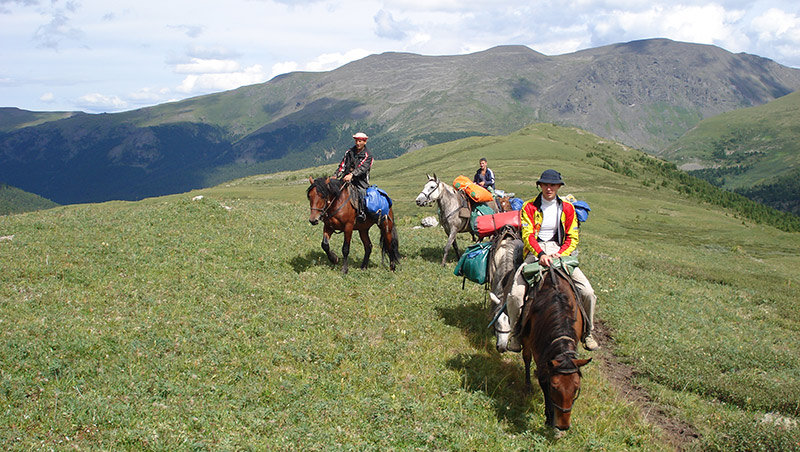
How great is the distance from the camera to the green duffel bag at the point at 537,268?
9.46 meters

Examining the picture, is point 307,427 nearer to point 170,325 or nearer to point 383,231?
point 170,325

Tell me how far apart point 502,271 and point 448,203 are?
945cm

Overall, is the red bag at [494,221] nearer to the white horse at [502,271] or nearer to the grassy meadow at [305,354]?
the white horse at [502,271]

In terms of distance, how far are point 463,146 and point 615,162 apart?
2696 inches

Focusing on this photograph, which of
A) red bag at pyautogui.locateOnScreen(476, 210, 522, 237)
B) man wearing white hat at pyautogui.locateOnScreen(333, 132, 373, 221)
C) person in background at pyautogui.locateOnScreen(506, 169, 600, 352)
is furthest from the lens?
man wearing white hat at pyautogui.locateOnScreen(333, 132, 373, 221)

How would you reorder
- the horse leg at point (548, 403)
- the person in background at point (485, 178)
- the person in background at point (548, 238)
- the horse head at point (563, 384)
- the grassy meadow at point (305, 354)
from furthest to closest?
the person in background at point (485, 178) < the person in background at point (548, 238) < the horse leg at point (548, 403) < the grassy meadow at point (305, 354) < the horse head at point (563, 384)

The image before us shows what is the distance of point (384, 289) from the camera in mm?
15789

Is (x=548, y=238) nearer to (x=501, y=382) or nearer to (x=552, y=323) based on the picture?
(x=552, y=323)

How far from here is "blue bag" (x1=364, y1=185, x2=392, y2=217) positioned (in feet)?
56.0

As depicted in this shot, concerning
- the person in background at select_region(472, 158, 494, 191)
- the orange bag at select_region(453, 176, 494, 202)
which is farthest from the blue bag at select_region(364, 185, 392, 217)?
the person in background at select_region(472, 158, 494, 191)

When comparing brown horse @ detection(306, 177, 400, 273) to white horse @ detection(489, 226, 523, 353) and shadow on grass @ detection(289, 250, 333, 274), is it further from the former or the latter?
white horse @ detection(489, 226, 523, 353)

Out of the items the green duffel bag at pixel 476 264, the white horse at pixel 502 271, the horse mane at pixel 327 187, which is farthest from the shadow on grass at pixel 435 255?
the white horse at pixel 502 271

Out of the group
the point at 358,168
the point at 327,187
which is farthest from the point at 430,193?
the point at 327,187

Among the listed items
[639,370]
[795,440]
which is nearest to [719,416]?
[795,440]
